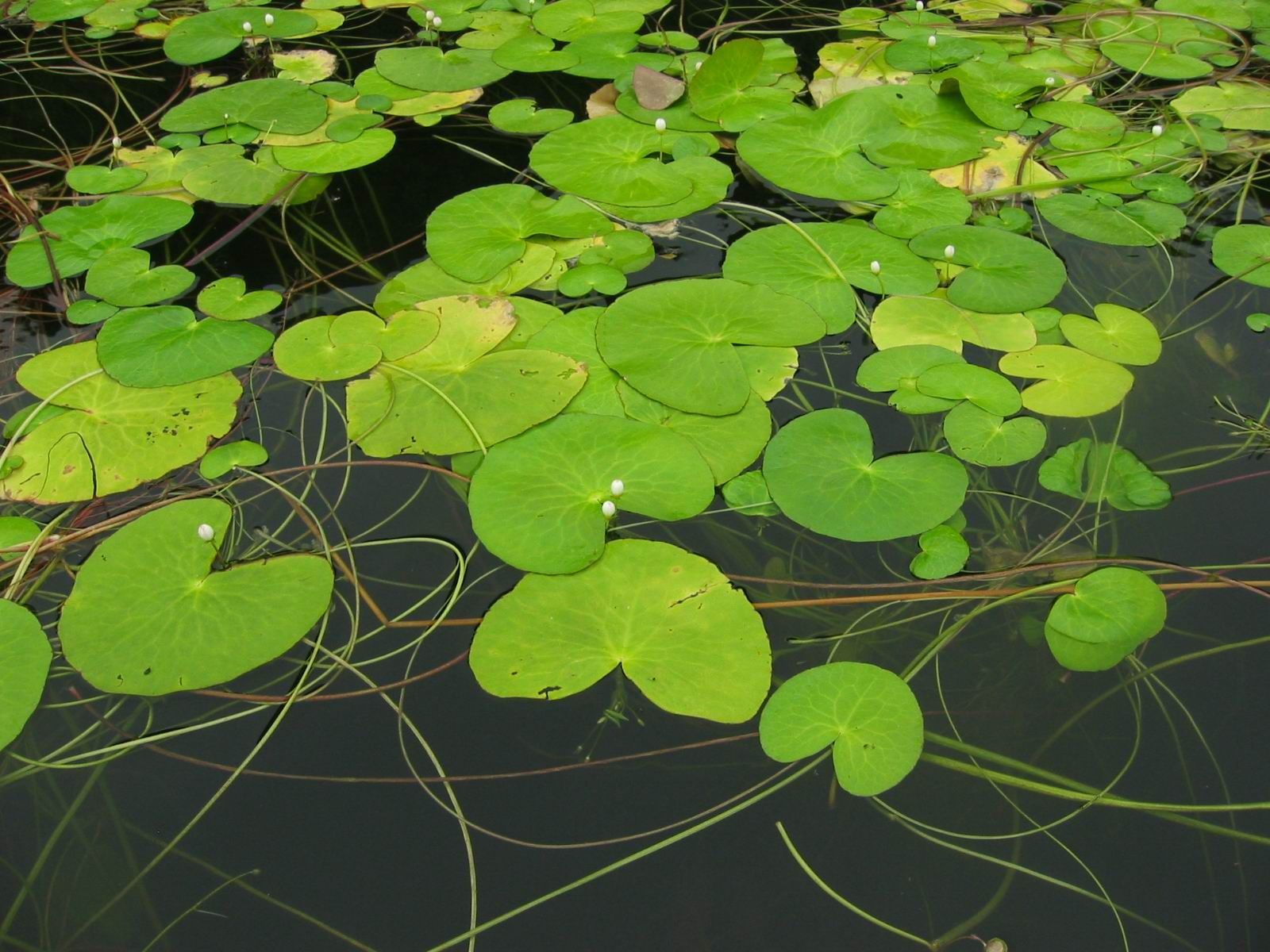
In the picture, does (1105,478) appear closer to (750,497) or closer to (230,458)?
(750,497)

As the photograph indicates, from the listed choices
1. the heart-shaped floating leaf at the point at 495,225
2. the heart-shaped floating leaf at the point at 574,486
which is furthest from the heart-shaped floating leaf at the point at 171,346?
the heart-shaped floating leaf at the point at 574,486

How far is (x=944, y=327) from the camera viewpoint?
8.09 ft

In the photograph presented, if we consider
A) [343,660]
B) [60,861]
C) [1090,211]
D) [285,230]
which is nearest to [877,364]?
[1090,211]

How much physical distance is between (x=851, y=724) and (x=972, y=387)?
0.94 m

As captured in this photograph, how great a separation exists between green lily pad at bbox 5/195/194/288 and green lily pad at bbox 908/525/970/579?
7.44 feet

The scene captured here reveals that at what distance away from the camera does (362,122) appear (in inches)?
126

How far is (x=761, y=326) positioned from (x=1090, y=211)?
1177 mm

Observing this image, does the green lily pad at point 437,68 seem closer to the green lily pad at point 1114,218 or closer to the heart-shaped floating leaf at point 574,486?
the heart-shaped floating leaf at point 574,486

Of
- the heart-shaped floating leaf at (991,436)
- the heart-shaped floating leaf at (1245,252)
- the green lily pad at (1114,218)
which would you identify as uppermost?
the green lily pad at (1114,218)

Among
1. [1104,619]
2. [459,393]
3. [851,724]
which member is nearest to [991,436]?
[1104,619]

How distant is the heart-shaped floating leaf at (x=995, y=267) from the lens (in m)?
2.52

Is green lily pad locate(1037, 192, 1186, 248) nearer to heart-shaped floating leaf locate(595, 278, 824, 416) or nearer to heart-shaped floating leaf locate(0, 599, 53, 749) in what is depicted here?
heart-shaped floating leaf locate(595, 278, 824, 416)

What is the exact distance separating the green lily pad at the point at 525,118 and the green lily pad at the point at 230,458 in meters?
1.53

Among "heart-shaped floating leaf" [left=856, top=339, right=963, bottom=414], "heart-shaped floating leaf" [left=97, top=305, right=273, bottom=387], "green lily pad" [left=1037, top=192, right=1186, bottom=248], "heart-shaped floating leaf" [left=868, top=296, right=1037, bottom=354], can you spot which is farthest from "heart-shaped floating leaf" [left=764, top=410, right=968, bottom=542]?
"heart-shaped floating leaf" [left=97, top=305, right=273, bottom=387]
